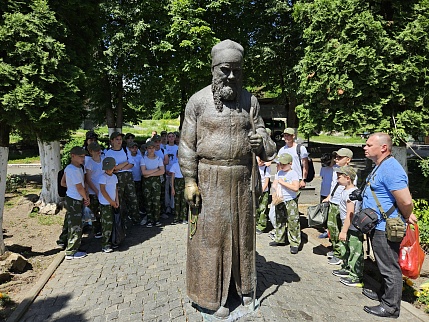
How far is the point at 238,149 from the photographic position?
12.0ft

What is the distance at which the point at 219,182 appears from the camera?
144 inches

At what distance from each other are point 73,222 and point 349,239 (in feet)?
16.1

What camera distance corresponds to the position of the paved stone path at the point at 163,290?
4031mm

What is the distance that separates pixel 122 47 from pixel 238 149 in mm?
12151

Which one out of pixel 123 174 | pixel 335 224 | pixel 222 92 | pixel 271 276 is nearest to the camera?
pixel 222 92

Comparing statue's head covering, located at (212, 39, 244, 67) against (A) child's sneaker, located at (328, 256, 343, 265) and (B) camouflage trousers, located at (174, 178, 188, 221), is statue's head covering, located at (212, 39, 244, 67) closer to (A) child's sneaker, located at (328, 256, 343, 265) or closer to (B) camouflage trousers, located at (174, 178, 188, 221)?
(A) child's sneaker, located at (328, 256, 343, 265)

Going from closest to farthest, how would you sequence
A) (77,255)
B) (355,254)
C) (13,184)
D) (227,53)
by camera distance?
(227,53), (355,254), (77,255), (13,184)

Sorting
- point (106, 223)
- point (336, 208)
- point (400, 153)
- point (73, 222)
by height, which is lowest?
point (106, 223)

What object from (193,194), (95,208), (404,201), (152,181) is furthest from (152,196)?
(404,201)

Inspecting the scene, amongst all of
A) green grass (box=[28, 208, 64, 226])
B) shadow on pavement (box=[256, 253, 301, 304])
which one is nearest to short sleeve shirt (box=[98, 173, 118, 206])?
A: green grass (box=[28, 208, 64, 226])

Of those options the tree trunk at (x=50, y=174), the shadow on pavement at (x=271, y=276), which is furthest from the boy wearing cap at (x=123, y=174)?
the shadow on pavement at (x=271, y=276)

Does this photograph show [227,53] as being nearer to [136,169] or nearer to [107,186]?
[107,186]

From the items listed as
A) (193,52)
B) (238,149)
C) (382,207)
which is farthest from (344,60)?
(193,52)

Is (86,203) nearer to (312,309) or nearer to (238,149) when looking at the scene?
(238,149)
